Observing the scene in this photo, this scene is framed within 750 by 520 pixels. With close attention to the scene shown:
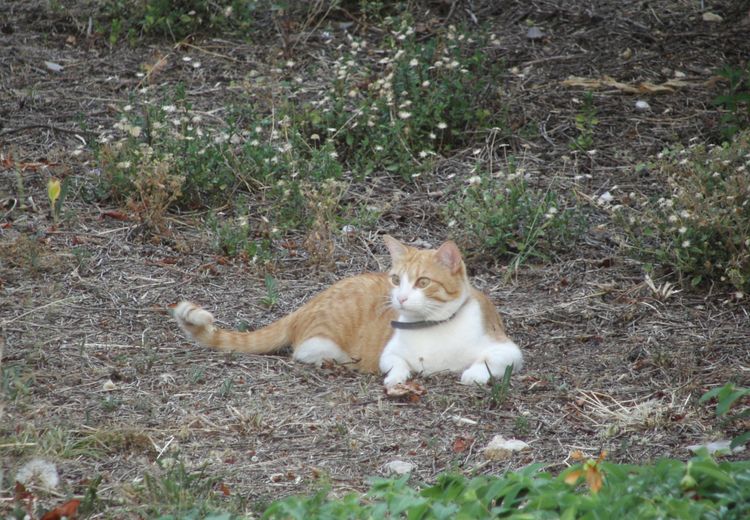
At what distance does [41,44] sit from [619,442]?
259 inches

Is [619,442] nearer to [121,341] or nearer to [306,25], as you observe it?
[121,341]

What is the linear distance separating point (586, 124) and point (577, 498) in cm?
509

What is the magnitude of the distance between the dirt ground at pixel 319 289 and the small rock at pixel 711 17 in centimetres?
7

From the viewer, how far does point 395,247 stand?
5.46 meters

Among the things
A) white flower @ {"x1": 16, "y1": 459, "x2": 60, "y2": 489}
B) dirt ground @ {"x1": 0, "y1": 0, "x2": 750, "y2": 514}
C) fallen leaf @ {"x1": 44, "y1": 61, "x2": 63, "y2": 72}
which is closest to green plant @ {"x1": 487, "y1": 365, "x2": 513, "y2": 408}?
dirt ground @ {"x1": 0, "y1": 0, "x2": 750, "y2": 514}

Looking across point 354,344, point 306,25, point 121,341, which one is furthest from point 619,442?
point 306,25

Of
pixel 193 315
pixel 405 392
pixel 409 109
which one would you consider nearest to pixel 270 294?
pixel 193 315

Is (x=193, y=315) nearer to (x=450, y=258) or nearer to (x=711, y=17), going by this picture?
(x=450, y=258)

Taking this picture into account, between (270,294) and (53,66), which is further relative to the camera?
(53,66)

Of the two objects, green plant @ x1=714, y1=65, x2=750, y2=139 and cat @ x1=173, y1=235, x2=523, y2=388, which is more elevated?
green plant @ x1=714, y1=65, x2=750, y2=139

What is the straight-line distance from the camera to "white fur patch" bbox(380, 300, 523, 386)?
514cm

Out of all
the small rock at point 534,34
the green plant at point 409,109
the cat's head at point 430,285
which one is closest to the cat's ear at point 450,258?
the cat's head at point 430,285

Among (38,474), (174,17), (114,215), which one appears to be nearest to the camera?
(38,474)

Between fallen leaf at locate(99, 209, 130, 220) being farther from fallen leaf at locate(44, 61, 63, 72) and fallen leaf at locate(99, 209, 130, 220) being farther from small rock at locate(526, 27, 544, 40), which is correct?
small rock at locate(526, 27, 544, 40)
